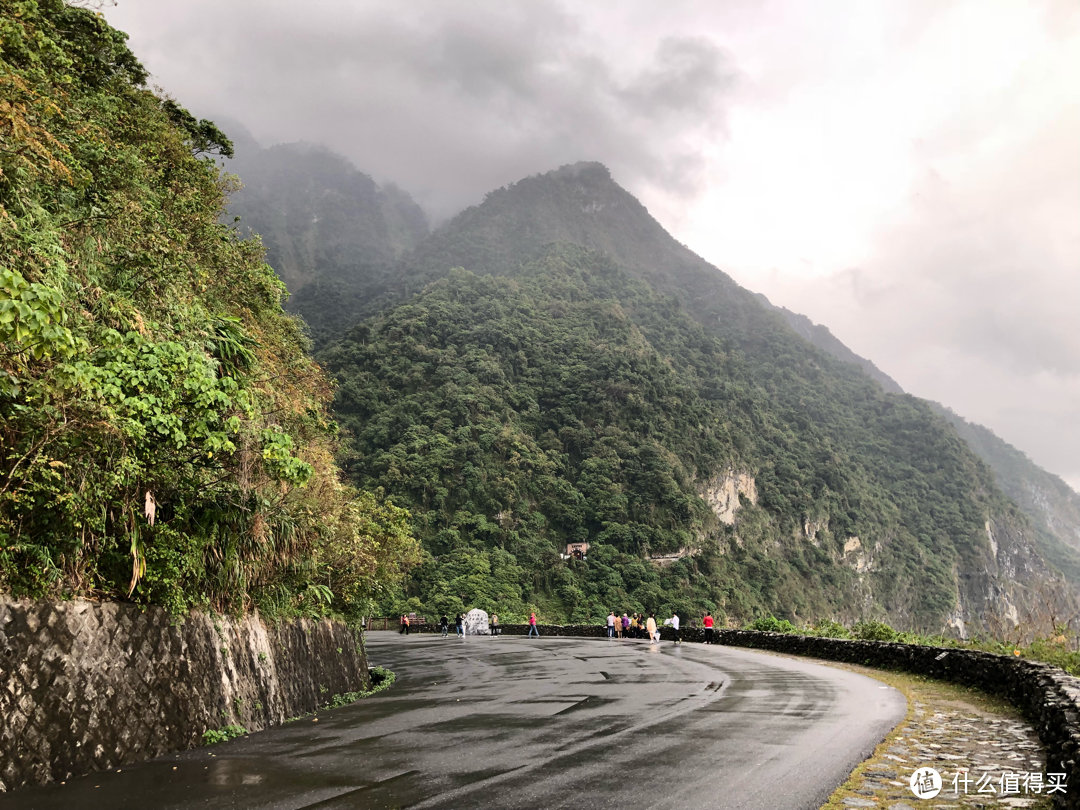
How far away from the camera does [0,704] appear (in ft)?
18.6

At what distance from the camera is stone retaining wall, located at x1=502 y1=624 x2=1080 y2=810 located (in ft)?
19.3

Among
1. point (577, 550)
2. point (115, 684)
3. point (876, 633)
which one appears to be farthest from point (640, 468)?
point (115, 684)

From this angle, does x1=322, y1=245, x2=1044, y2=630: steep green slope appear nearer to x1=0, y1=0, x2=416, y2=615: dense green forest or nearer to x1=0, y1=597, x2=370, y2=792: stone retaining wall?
x1=0, y1=0, x2=416, y2=615: dense green forest

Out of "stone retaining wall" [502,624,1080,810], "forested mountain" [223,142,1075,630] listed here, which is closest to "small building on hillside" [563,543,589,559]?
"forested mountain" [223,142,1075,630]

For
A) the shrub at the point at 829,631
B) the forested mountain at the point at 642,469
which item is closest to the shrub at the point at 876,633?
the shrub at the point at 829,631

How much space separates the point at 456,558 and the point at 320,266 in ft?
446

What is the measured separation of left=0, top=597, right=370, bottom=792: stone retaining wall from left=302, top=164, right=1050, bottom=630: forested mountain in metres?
50.7

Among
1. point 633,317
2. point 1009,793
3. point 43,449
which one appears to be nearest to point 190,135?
point 43,449

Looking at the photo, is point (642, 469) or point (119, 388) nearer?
point (119, 388)

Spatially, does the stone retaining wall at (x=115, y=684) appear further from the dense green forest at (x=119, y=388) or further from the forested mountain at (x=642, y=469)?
the forested mountain at (x=642, y=469)

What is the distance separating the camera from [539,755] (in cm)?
670

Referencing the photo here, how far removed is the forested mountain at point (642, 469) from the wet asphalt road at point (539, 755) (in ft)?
162

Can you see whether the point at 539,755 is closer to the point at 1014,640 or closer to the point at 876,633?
the point at 1014,640

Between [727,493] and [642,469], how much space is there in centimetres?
1881
